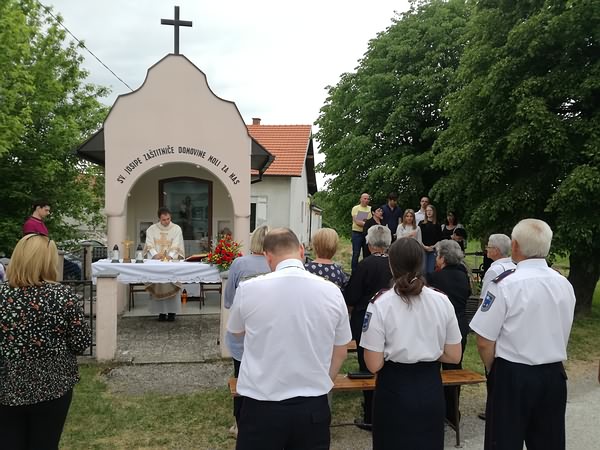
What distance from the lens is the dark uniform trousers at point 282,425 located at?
2.60m

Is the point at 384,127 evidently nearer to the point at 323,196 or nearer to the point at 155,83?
the point at 323,196

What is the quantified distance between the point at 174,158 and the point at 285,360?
765 centimetres

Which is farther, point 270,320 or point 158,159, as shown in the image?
point 158,159

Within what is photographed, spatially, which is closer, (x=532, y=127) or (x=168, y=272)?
(x=168, y=272)

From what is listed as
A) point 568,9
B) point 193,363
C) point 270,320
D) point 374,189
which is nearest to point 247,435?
point 270,320

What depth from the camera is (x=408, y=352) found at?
2.94m

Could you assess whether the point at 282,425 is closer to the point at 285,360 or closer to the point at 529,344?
the point at 285,360

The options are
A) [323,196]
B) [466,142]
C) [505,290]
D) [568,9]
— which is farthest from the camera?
[323,196]

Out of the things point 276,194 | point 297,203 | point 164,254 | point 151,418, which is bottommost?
point 151,418

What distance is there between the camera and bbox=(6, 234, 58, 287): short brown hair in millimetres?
2863

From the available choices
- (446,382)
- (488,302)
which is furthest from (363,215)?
(488,302)

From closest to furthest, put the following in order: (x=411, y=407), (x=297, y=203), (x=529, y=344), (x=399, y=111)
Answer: (x=411, y=407) → (x=529, y=344) → (x=399, y=111) → (x=297, y=203)

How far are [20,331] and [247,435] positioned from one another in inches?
51.7

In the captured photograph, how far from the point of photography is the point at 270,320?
8.58 ft
